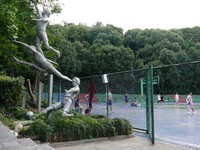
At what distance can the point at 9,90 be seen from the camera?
11578 mm

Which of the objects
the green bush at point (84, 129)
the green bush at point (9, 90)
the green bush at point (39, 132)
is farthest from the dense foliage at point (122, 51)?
the green bush at point (39, 132)

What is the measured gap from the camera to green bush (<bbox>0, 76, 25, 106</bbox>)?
37.8 ft

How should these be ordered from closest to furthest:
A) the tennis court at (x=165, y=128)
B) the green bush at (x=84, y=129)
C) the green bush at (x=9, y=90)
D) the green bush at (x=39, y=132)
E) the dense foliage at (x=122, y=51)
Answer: the green bush at (x=39, y=132) < the green bush at (x=84, y=129) < the tennis court at (x=165, y=128) < the green bush at (x=9, y=90) < the dense foliage at (x=122, y=51)

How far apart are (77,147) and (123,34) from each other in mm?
43347

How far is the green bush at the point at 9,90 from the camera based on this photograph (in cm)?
1152

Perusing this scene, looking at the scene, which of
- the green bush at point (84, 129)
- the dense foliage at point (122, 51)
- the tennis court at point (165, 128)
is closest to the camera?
the green bush at point (84, 129)

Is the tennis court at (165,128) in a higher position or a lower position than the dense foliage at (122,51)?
lower

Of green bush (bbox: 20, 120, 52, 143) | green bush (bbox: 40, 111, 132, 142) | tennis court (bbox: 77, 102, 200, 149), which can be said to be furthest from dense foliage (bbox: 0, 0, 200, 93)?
green bush (bbox: 20, 120, 52, 143)

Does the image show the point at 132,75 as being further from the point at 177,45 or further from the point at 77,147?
the point at 177,45

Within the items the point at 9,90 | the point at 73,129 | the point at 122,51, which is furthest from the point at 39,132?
the point at 122,51

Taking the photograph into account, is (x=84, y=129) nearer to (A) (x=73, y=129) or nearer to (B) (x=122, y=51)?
(A) (x=73, y=129)

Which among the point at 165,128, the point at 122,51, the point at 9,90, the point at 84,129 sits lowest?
the point at 165,128

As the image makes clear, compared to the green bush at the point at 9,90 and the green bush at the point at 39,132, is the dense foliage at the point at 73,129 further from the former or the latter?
the green bush at the point at 9,90

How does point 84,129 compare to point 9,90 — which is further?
point 9,90
